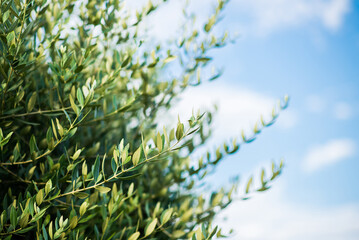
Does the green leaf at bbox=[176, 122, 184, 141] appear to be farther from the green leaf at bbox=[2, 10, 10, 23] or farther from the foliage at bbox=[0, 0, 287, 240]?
the green leaf at bbox=[2, 10, 10, 23]

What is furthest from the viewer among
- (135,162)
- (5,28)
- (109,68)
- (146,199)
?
(146,199)

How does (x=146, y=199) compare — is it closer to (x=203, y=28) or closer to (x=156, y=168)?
(x=156, y=168)

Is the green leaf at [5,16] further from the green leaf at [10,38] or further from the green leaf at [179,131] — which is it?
the green leaf at [179,131]

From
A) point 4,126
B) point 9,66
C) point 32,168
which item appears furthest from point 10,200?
point 9,66

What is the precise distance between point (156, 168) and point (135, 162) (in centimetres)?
127

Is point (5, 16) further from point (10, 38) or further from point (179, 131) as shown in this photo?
point (179, 131)

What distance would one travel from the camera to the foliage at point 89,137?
1710 mm

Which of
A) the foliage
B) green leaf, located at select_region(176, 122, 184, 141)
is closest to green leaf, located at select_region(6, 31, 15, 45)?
the foliage

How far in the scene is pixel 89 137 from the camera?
254 centimetres

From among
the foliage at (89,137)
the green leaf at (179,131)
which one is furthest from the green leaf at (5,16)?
the green leaf at (179,131)

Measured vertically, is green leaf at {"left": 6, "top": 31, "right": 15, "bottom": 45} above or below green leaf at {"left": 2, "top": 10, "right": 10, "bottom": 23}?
below

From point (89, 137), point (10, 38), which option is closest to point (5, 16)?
point (10, 38)

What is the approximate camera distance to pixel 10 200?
2061 millimetres

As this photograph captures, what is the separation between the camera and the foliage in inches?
67.3
